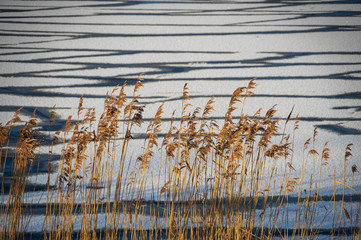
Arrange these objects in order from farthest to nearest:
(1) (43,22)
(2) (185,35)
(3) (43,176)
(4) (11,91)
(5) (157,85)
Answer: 1. (1) (43,22)
2. (2) (185,35)
3. (5) (157,85)
4. (4) (11,91)
5. (3) (43,176)

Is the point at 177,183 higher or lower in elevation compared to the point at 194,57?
lower

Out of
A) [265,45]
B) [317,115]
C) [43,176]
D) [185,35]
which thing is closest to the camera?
[43,176]

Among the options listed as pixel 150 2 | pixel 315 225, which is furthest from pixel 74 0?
pixel 315 225

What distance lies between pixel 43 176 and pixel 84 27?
3.04m

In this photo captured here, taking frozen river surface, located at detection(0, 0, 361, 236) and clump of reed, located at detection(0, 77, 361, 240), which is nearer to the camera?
clump of reed, located at detection(0, 77, 361, 240)

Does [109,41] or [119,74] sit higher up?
[109,41]

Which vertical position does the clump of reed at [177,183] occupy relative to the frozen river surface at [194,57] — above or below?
below

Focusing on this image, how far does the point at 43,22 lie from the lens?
4.84m

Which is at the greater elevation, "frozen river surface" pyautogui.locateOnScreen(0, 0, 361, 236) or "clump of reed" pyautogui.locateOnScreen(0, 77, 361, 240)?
"frozen river surface" pyautogui.locateOnScreen(0, 0, 361, 236)

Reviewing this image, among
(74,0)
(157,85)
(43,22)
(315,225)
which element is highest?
(74,0)

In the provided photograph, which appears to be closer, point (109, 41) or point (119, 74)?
point (119, 74)

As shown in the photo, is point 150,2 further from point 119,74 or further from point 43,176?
point 43,176

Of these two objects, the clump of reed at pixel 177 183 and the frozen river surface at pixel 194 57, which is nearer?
the clump of reed at pixel 177 183

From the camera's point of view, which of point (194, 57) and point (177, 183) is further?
point (194, 57)
